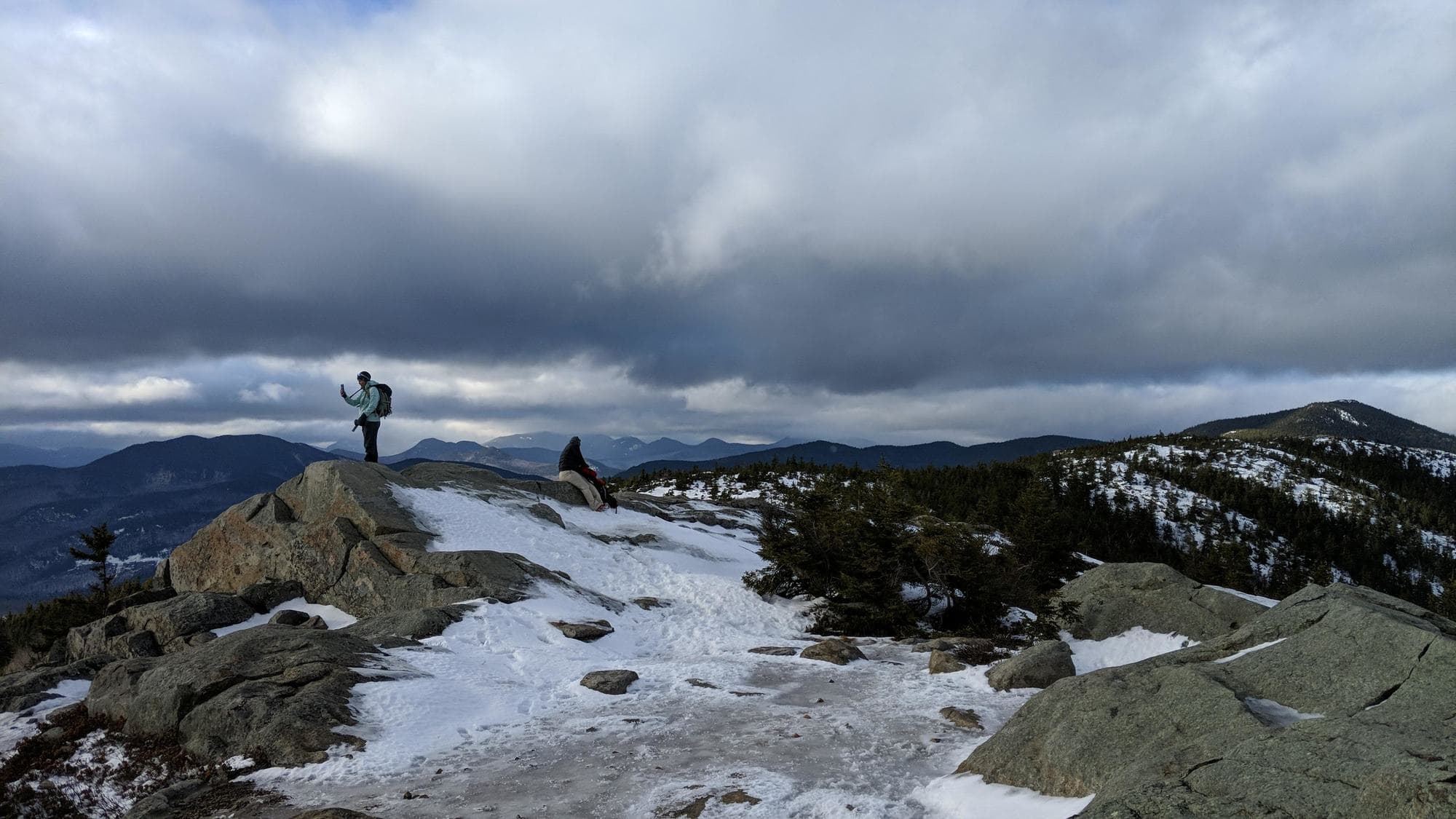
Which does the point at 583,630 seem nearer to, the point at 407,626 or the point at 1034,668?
the point at 407,626

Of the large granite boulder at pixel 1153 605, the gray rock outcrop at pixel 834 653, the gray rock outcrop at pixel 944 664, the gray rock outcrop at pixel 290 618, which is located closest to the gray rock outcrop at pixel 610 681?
the gray rock outcrop at pixel 834 653

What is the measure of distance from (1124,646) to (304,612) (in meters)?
25.2

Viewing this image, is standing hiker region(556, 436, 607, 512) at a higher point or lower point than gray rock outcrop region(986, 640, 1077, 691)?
higher

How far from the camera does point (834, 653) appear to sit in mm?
16953

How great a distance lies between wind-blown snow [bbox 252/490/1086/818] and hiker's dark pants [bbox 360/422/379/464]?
1274 cm

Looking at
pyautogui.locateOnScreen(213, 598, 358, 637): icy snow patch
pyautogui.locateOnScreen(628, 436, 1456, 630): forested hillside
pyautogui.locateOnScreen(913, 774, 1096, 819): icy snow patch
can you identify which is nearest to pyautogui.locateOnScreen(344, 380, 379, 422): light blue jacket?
pyautogui.locateOnScreen(213, 598, 358, 637): icy snow patch

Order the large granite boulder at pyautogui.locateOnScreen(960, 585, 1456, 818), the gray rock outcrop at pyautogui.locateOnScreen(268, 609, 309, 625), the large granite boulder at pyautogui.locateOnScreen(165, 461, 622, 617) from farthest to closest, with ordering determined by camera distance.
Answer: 1. the large granite boulder at pyautogui.locateOnScreen(165, 461, 622, 617)
2. the gray rock outcrop at pyautogui.locateOnScreen(268, 609, 309, 625)
3. the large granite boulder at pyautogui.locateOnScreen(960, 585, 1456, 818)

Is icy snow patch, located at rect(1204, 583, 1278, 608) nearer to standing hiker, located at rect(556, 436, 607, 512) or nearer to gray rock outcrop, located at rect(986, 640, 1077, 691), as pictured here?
gray rock outcrop, located at rect(986, 640, 1077, 691)

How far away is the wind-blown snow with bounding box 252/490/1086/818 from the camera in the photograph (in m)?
8.66

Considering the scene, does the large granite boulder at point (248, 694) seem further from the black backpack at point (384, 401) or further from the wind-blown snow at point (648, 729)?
the black backpack at point (384, 401)

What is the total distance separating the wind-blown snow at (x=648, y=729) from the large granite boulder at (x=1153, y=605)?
7.45 meters

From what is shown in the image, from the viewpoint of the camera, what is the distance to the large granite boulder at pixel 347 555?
2053cm

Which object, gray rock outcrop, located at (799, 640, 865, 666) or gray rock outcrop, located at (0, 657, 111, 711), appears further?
gray rock outcrop, located at (799, 640, 865, 666)

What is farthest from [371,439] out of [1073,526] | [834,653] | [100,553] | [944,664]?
[1073,526]
